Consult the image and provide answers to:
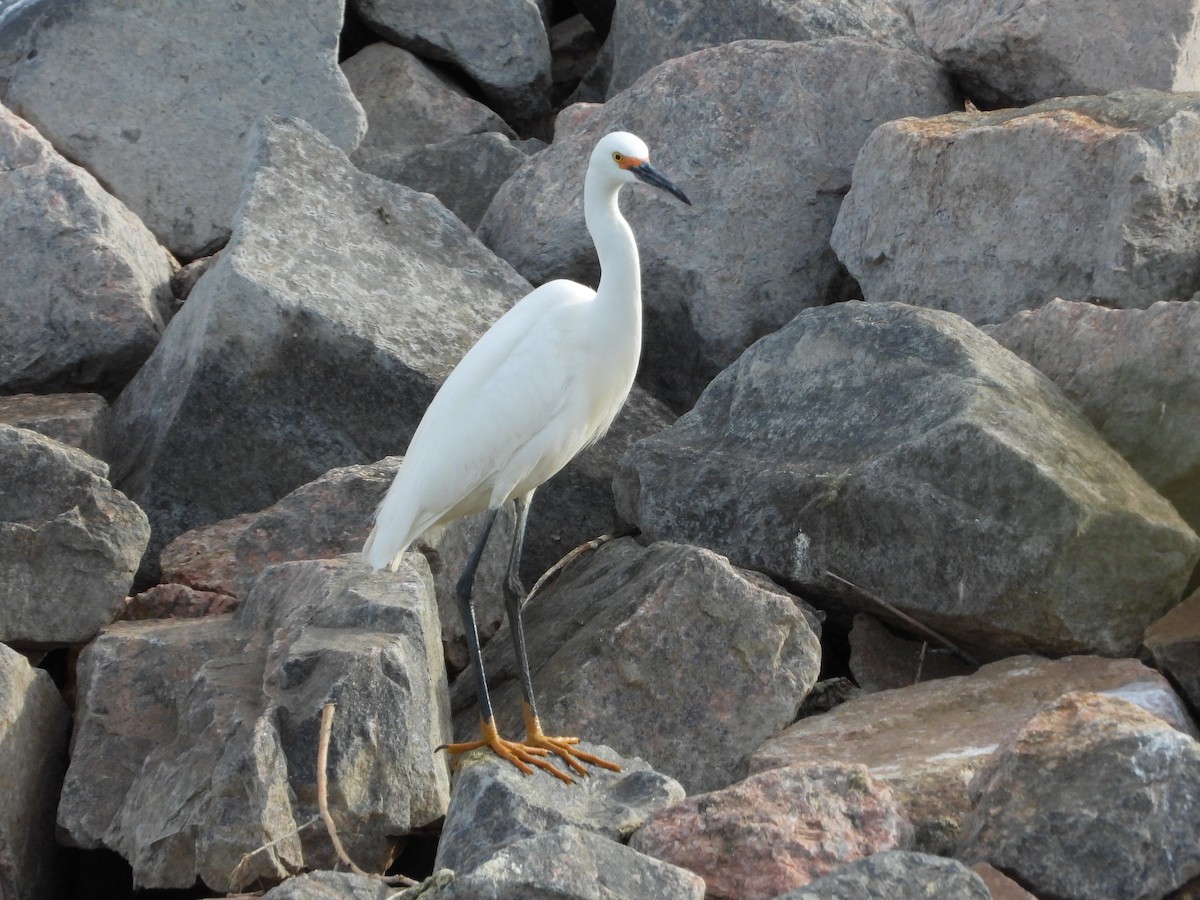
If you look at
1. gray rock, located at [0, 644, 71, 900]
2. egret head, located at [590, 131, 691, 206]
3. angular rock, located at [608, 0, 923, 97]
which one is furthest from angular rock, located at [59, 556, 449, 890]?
angular rock, located at [608, 0, 923, 97]

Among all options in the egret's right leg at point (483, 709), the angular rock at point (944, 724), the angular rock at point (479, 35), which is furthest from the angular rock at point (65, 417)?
the angular rock at point (479, 35)

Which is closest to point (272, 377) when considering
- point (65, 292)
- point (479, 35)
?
point (65, 292)

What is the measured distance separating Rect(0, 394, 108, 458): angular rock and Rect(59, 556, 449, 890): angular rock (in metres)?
1.44

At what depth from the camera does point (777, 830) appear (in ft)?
11.8

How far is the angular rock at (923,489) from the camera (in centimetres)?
476

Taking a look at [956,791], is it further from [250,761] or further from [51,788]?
[51,788]

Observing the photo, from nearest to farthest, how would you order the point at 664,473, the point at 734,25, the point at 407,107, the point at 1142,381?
the point at 1142,381 → the point at 664,473 → the point at 734,25 → the point at 407,107

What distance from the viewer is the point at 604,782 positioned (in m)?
4.24

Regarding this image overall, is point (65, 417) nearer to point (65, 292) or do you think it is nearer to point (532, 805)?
point (65, 292)

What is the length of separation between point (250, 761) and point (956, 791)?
66.9 inches

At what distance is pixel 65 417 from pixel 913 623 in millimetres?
3170

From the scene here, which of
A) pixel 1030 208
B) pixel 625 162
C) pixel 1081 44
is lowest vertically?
pixel 1030 208

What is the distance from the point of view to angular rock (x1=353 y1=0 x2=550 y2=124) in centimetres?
915

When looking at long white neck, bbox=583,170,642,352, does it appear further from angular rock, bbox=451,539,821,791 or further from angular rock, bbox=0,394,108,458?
angular rock, bbox=0,394,108,458
